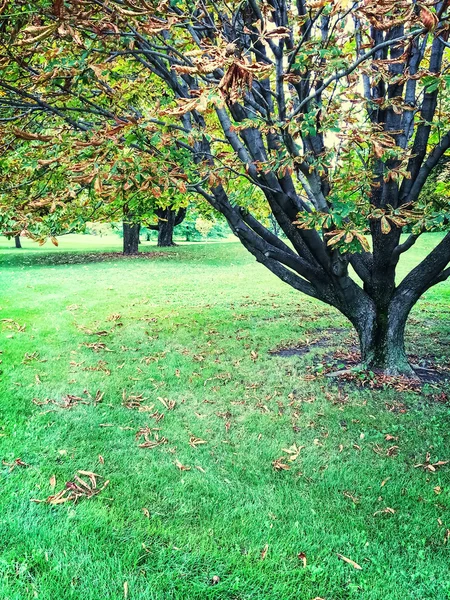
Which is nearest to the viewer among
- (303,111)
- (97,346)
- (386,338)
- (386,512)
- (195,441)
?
(386,512)

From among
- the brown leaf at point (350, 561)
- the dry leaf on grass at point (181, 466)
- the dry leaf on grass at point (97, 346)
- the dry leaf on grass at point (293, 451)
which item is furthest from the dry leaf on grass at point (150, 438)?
the dry leaf on grass at point (97, 346)

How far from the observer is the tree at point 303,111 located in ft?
10.5

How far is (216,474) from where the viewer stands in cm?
344

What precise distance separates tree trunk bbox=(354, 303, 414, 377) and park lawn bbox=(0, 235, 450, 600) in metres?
0.56

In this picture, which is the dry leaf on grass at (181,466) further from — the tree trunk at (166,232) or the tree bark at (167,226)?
the tree trunk at (166,232)

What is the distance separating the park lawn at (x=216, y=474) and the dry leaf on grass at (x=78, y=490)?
0.05 meters

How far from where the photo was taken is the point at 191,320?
28.3 feet

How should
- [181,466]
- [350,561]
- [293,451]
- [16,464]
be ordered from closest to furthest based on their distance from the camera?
[350,561] → [16,464] → [181,466] → [293,451]

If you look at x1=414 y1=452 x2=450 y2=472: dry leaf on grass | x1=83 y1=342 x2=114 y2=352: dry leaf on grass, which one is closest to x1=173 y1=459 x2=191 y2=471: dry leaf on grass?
x1=414 y1=452 x2=450 y2=472: dry leaf on grass

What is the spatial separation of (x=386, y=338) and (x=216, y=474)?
3185 millimetres

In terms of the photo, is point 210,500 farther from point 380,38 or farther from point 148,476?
point 380,38

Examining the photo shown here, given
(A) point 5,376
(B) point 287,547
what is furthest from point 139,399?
(B) point 287,547

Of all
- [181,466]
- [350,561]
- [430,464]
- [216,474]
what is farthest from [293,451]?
[350,561]

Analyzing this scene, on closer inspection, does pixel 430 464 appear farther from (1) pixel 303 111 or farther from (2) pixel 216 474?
(1) pixel 303 111
